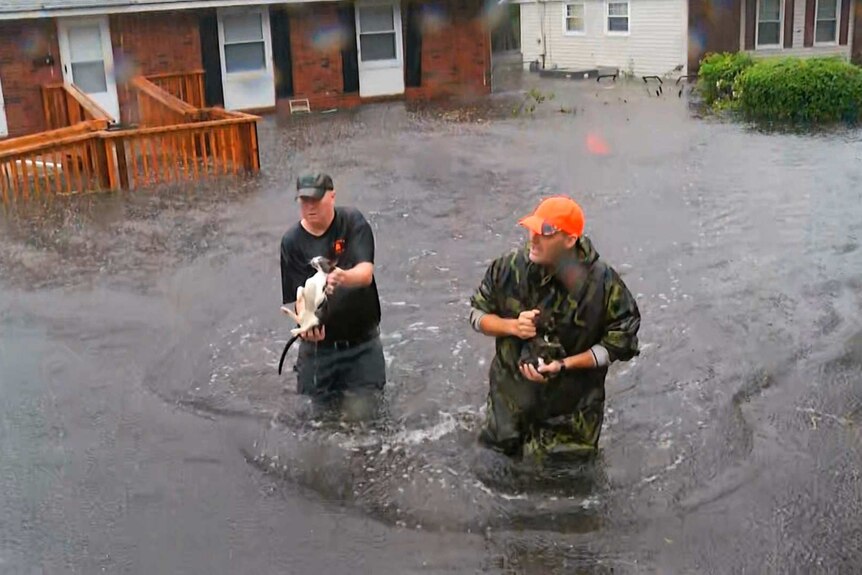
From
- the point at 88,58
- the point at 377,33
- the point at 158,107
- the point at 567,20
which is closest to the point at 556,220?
the point at 158,107

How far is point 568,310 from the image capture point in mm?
5727

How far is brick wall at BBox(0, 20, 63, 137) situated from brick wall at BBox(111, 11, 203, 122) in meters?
1.49

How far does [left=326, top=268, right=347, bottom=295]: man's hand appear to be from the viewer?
6281 mm

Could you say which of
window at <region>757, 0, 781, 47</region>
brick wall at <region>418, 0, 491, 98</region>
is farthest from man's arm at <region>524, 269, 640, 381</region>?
window at <region>757, 0, 781, 47</region>

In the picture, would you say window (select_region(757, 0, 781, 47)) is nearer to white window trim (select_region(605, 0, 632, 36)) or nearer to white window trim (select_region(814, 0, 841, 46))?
white window trim (select_region(814, 0, 841, 46))

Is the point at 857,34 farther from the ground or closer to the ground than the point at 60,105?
farther from the ground

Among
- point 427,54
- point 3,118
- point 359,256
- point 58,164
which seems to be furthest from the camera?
point 427,54

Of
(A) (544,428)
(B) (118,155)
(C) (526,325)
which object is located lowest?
(A) (544,428)

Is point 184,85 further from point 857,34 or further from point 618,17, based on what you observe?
point 857,34

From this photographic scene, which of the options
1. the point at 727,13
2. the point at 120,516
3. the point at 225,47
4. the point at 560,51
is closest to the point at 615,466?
the point at 120,516

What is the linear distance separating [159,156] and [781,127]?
11.7 metres

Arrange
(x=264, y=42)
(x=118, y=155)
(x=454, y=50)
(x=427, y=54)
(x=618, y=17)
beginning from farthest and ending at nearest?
1. (x=618, y=17)
2. (x=454, y=50)
3. (x=427, y=54)
4. (x=264, y=42)
5. (x=118, y=155)

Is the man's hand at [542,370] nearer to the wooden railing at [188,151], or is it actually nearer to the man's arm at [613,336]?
the man's arm at [613,336]

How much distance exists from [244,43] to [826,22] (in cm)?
1714
